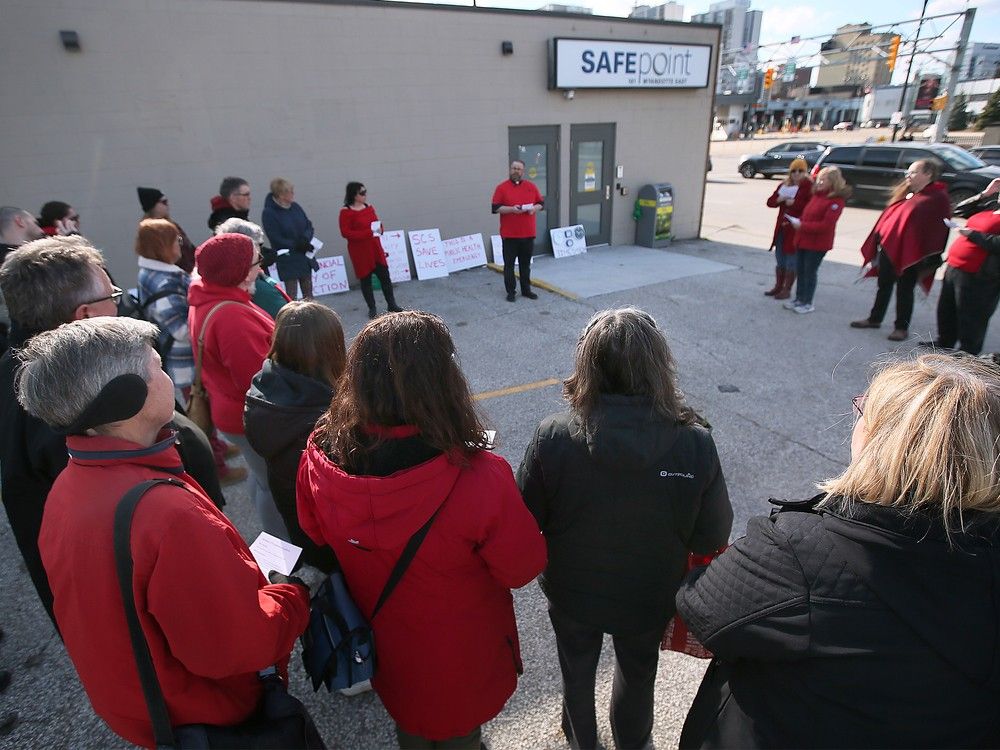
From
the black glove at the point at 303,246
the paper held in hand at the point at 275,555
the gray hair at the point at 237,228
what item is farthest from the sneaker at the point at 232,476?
the black glove at the point at 303,246

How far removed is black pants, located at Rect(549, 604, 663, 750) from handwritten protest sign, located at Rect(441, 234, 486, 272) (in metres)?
8.12

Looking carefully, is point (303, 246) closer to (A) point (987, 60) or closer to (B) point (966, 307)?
(B) point (966, 307)

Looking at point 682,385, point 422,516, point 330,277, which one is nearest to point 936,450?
point 422,516

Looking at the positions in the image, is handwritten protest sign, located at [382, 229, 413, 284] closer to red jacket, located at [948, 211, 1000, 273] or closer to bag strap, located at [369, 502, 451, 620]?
red jacket, located at [948, 211, 1000, 273]

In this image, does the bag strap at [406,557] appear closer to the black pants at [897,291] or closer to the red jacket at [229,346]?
the red jacket at [229,346]

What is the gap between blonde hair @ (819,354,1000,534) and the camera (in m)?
1.05

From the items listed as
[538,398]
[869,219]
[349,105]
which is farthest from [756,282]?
[869,219]

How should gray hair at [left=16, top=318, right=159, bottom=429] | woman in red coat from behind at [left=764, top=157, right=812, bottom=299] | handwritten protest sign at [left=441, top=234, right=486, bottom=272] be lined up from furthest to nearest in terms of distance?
handwritten protest sign at [left=441, top=234, right=486, bottom=272] → woman in red coat from behind at [left=764, top=157, right=812, bottom=299] → gray hair at [left=16, top=318, right=159, bottom=429]

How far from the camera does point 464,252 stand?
9695 mm

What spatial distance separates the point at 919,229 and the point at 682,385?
121 inches

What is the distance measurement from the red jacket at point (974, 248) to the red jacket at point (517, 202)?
183 inches

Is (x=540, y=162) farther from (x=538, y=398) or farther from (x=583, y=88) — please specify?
Answer: (x=538, y=398)

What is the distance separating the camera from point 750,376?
5.54 m

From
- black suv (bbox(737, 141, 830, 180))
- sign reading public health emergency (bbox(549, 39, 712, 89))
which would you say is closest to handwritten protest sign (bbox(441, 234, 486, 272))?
sign reading public health emergency (bbox(549, 39, 712, 89))
